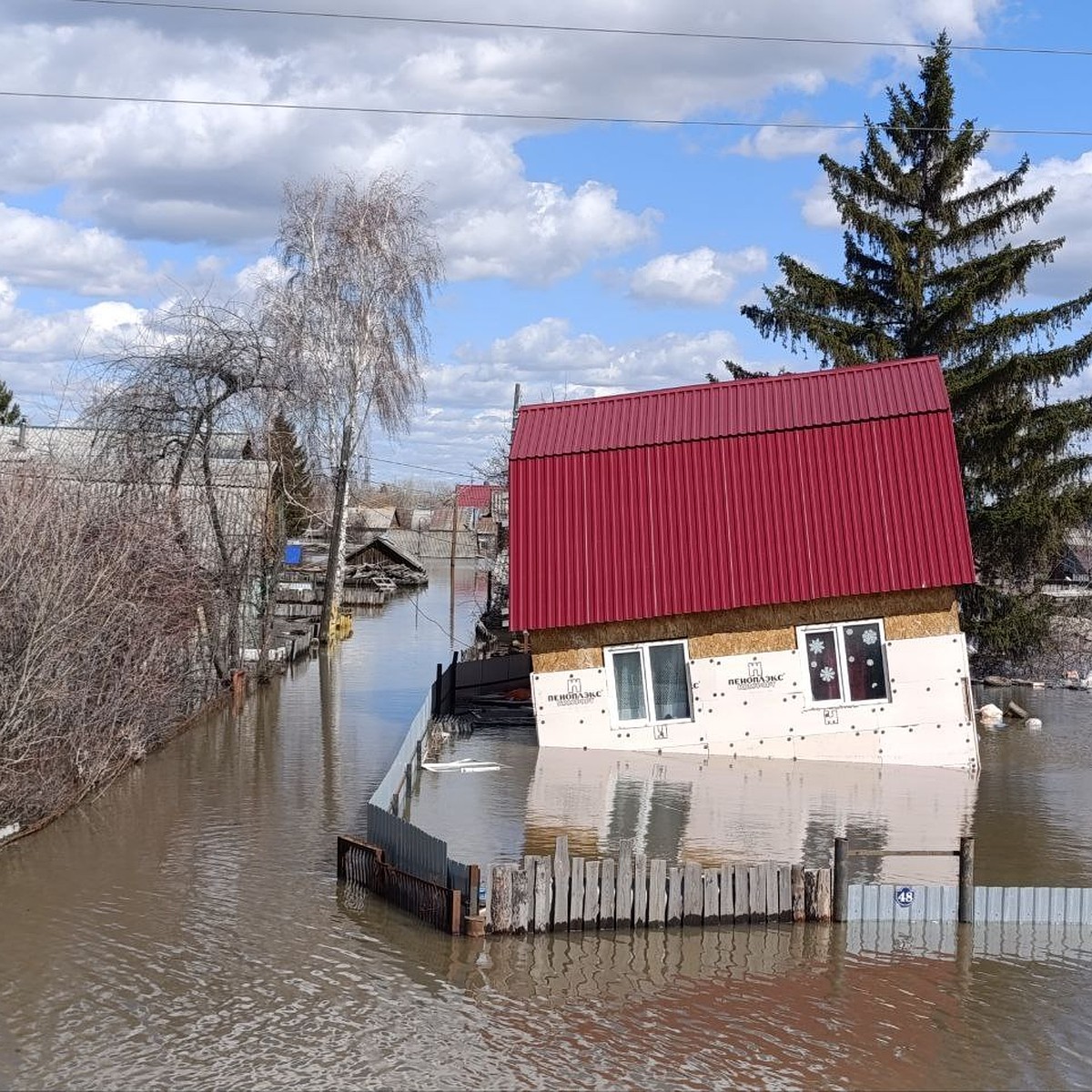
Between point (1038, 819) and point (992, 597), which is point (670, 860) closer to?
point (1038, 819)

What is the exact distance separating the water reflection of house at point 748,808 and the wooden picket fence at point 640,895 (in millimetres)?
1888

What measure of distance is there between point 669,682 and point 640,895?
31.2ft

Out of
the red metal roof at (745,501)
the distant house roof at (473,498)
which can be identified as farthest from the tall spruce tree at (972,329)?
the distant house roof at (473,498)

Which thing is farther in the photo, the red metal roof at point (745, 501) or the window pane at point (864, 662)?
the red metal roof at point (745, 501)

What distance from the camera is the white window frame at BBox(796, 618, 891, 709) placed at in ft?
76.0

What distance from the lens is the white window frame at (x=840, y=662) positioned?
2317cm

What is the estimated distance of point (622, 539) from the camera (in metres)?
24.6

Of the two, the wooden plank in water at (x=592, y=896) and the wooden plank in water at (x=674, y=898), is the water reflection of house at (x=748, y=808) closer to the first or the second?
the wooden plank in water at (x=674, y=898)

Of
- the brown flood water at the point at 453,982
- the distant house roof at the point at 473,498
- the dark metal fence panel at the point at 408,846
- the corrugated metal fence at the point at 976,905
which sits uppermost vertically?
the distant house roof at the point at 473,498

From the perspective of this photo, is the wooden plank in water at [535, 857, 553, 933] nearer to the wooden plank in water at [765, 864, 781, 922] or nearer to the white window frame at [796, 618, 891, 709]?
the wooden plank in water at [765, 864, 781, 922]

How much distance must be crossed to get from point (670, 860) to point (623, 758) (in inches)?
257

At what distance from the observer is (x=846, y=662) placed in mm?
23375

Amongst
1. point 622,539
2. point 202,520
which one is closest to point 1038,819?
point 622,539

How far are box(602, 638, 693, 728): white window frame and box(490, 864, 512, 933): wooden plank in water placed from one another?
9635 mm
